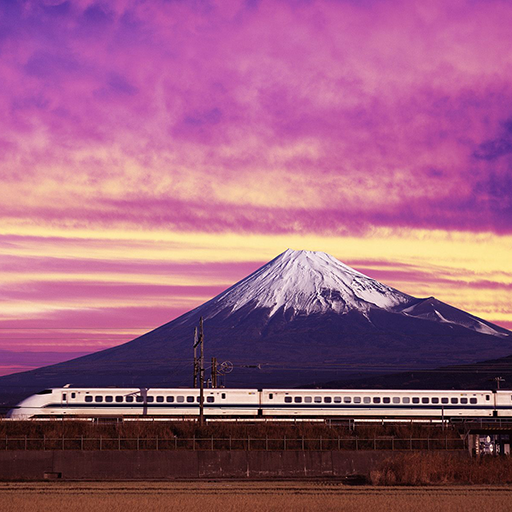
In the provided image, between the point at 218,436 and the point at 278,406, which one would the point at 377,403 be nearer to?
the point at 278,406

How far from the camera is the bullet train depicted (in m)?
76.1

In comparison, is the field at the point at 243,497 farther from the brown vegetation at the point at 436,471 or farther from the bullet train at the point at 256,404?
the bullet train at the point at 256,404

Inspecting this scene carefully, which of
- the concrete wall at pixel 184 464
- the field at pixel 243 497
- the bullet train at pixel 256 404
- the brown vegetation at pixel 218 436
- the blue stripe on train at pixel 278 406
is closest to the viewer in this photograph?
the field at pixel 243 497

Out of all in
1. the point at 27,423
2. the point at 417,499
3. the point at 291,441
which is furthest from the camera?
the point at 27,423

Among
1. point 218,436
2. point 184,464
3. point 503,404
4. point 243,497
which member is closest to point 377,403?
point 503,404

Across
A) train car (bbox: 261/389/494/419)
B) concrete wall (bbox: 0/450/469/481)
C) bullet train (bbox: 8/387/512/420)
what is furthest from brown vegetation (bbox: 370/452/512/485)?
train car (bbox: 261/389/494/419)

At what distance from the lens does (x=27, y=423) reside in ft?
227

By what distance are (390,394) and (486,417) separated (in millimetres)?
8573

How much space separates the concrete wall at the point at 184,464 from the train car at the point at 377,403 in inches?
648

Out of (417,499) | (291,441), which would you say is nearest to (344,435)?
(291,441)

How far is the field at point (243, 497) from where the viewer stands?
40562 mm

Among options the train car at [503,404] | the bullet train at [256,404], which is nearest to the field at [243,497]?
the bullet train at [256,404]

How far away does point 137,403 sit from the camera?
7656cm

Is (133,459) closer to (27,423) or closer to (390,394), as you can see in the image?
(27,423)
